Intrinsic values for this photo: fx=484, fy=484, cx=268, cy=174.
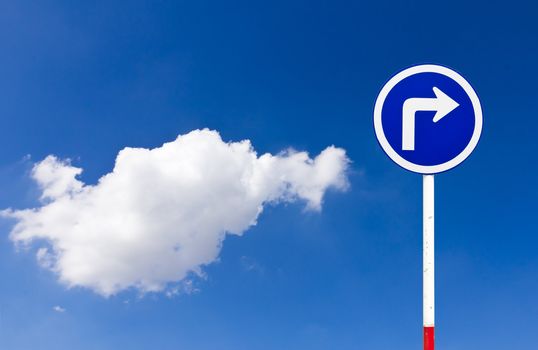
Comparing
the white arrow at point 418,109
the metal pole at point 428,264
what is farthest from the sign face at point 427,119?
the metal pole at point 428,264

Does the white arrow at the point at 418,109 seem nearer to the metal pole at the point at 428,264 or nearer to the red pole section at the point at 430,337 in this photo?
the metal pole at the point at 428,264

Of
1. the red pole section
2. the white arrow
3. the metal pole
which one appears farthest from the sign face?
the red pole section

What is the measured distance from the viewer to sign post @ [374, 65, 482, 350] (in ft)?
10.9

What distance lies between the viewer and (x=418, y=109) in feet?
11.0

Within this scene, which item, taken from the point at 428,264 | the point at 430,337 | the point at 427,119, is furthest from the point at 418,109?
the point at 430,337

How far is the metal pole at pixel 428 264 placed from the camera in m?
3.26

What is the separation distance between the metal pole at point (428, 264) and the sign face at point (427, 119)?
16 cm

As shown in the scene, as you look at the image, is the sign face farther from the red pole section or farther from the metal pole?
the red pole section

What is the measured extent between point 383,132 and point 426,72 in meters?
0.54

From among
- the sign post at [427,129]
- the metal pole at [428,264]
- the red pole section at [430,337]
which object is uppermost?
the sign post at [427,129]

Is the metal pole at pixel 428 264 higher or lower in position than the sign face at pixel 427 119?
lower

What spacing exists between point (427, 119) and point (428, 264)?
0.99 m

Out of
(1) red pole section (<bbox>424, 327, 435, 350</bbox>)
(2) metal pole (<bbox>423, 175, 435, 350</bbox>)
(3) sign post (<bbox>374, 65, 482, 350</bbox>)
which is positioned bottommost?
(1) red pole section (<bbox>424, 327, 435, 350</bbox>)

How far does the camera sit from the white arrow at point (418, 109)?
11.0ft
